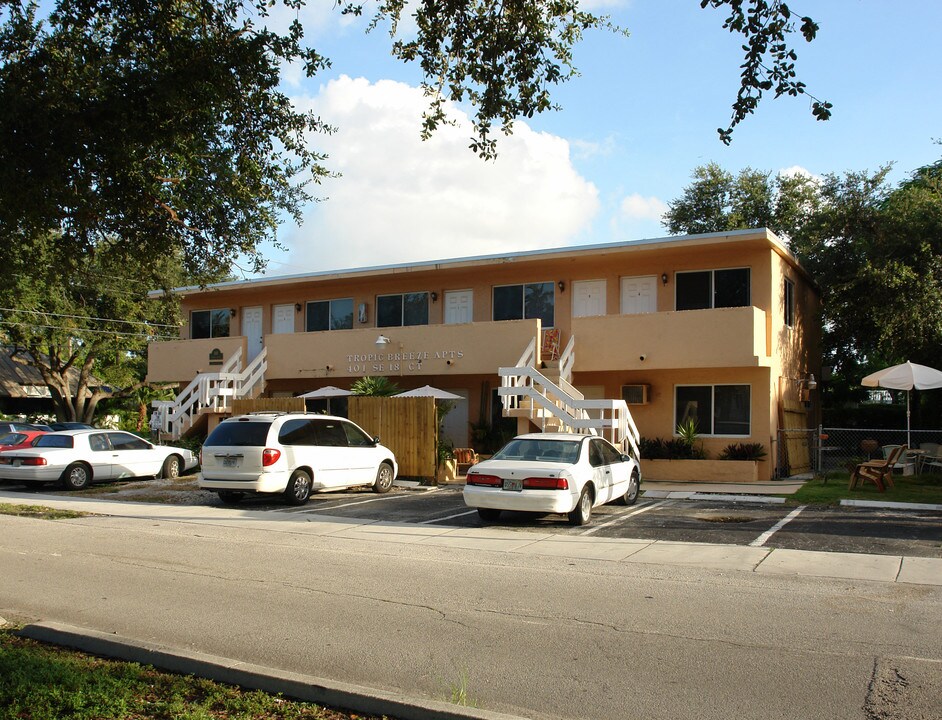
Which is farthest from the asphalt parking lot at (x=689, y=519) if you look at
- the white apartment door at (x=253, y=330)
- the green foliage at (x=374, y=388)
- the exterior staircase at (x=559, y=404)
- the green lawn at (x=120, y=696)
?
the white apartment door at (x=253, y=330)

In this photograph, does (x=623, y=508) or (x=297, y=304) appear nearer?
(x=623, y=508)

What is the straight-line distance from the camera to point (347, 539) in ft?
41.8

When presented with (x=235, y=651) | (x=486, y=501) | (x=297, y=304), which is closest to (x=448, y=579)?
(x=235, y=651)

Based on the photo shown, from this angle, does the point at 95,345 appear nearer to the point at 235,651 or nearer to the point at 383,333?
the point at 383,333

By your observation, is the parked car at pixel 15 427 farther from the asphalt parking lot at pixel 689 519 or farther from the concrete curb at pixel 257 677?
the concrete curb at pixel 257 677

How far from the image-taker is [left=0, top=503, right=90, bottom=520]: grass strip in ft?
49.6

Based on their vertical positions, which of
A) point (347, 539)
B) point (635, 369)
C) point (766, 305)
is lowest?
point (347, 539)

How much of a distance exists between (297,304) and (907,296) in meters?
18.5

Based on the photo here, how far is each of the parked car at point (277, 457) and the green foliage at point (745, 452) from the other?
9.44 m

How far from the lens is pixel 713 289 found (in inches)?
906

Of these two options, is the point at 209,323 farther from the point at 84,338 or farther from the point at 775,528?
the point at 775,528

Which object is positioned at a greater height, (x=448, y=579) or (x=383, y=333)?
(x=383, y=333)

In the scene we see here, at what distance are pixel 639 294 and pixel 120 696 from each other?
2020cm

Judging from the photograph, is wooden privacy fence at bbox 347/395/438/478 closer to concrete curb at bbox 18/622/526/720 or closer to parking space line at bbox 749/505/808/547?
parking space line at bbox 749/505/808/547
